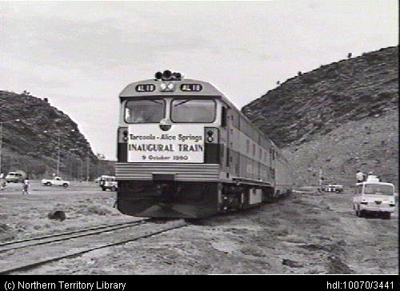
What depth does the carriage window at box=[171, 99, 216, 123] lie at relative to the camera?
52.7 ft

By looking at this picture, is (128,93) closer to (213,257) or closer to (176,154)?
(176,154)

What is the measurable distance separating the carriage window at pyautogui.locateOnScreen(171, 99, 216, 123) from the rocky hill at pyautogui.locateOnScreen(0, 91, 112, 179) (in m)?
78.9

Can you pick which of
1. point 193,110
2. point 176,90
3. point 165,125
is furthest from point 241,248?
point 176,90

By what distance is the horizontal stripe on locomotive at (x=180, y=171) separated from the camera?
15602 millimetres

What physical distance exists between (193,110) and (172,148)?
1.30 m

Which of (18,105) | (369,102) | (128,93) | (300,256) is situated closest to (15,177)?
(18,105)

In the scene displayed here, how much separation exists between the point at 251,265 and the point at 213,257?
851mm

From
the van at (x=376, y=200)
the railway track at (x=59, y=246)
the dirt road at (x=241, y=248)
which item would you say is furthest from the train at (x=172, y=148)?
the van at (x=376, y=200)

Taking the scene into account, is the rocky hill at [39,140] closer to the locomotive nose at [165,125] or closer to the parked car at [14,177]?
the parked car at [14,177]

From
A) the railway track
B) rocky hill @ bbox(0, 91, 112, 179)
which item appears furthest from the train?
rocky hill @ bbox(0, 91, 112, 179)

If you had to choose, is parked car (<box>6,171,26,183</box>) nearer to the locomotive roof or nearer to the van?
the van

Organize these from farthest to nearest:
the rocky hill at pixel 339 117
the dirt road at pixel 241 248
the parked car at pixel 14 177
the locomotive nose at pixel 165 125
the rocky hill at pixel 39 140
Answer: the rocky hill at pixel 39 140 → the parked car at pixel 14 177 → the rocky hill at pixel 339 117 → the locomotive nose at pixel 165 125 → the dirt road at pixel 241 248

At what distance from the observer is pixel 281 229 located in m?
17.5

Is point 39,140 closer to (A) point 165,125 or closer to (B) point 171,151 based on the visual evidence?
(A) point 165,125
